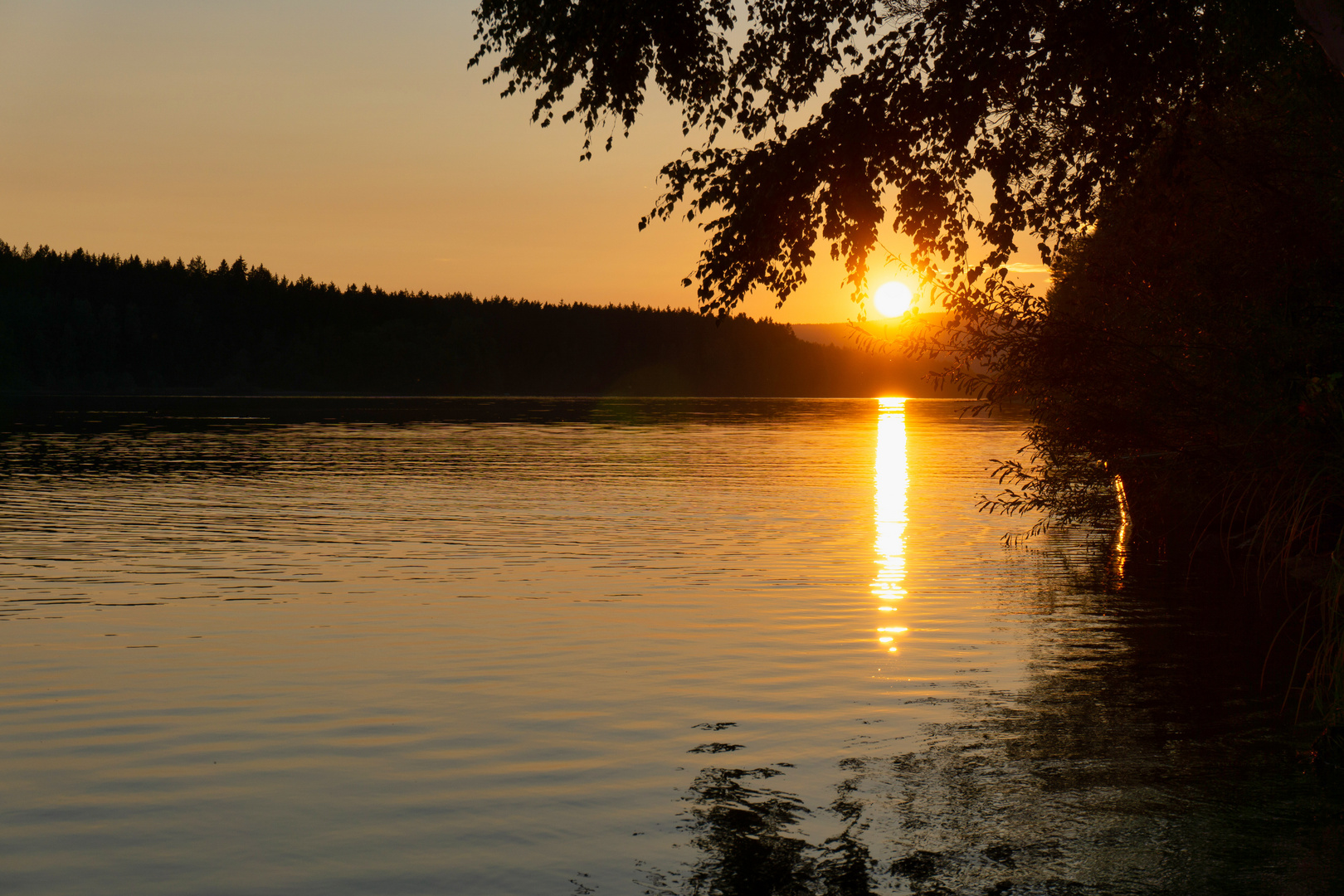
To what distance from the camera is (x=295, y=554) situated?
2936cm

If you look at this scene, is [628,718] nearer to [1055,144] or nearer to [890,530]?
[1055,144]

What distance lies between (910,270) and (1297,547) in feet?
61.7

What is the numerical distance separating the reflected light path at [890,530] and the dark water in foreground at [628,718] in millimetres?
218

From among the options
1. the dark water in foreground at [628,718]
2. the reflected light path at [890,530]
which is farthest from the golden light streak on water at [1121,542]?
the reflected light path at [890,530]

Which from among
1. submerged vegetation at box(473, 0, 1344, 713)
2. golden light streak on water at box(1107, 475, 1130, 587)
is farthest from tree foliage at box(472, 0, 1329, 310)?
golden light streak on water at box(1107, 475, 1130, 587)

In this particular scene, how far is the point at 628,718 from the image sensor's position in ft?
47.1

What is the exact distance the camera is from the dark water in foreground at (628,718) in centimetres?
973

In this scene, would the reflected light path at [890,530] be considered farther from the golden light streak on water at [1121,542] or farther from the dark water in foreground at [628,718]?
the golden light streak on water at [1121,542]

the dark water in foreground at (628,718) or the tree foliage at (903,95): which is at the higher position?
the tree foliage at (903,95)

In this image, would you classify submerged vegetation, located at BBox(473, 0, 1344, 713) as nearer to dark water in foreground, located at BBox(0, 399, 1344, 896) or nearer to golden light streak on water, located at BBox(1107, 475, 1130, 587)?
dark water in foreground, located at BBox(0, 399, 1344, 896)

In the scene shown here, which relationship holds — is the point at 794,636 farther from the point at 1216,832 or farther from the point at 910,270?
the point at 1216,832

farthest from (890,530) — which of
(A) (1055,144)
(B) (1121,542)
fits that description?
(A) (1055,144)

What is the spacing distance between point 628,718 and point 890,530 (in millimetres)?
24334

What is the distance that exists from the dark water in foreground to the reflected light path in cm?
22
